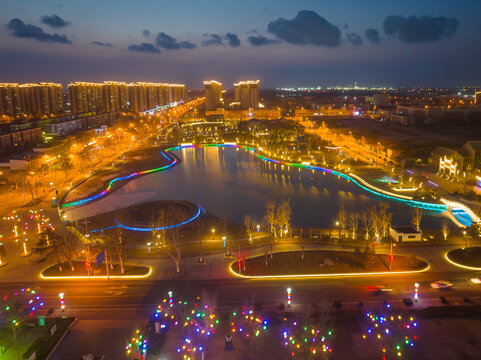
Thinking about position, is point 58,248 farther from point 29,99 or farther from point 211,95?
point 211,95

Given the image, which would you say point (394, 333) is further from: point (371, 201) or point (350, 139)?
point (350, 139)

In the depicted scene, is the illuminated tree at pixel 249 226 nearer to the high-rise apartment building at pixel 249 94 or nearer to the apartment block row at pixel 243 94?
the apartment block row at pixel 243 94

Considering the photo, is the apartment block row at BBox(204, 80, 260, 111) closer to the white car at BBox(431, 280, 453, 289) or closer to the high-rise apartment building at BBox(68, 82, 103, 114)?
the high-rise apartment building at BBox(68, 82, 103, 114)

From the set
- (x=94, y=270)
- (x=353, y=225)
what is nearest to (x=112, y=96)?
(x=94, y=270)

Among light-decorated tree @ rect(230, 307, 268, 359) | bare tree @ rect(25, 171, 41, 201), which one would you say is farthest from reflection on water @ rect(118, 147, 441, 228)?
light-decorated tree @ rect(230, 307, 268, 359)

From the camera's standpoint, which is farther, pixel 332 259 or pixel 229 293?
pixel 332 259

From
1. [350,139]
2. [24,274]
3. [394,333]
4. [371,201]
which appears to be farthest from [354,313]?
[350,139]

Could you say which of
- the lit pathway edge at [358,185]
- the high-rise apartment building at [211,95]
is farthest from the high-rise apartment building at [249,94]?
the lit pathway edge at [358,185]
